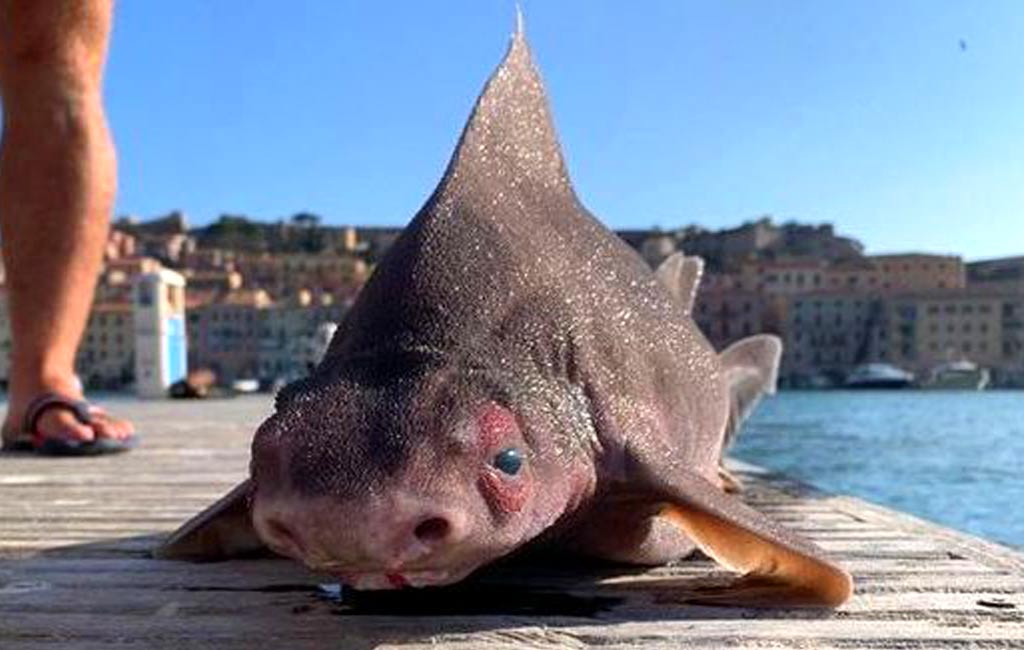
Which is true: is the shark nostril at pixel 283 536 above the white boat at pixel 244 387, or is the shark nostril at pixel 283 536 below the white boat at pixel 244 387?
→ above

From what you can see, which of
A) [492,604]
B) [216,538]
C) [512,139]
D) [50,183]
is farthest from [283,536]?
[50,183]

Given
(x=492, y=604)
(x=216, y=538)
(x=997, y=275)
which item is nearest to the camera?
(x=492, y=604)

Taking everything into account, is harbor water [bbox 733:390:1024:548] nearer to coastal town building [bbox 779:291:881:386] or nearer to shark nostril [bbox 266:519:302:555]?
shark nostril [bbox 266:519:302:555]

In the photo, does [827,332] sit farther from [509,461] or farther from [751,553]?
[509,461]

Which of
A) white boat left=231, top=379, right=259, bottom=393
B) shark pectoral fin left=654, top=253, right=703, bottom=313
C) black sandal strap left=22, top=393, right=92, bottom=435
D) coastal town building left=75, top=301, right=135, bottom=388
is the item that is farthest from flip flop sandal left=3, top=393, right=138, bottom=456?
coastal town building left=75, top=301, right=135, bottom=388

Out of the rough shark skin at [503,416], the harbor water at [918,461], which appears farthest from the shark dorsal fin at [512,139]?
the harbor water at [918,461]

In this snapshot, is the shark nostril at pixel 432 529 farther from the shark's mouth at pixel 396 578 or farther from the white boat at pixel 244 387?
the white boat at pixel 244 387

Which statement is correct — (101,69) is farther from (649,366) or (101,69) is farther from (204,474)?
(649,366)
